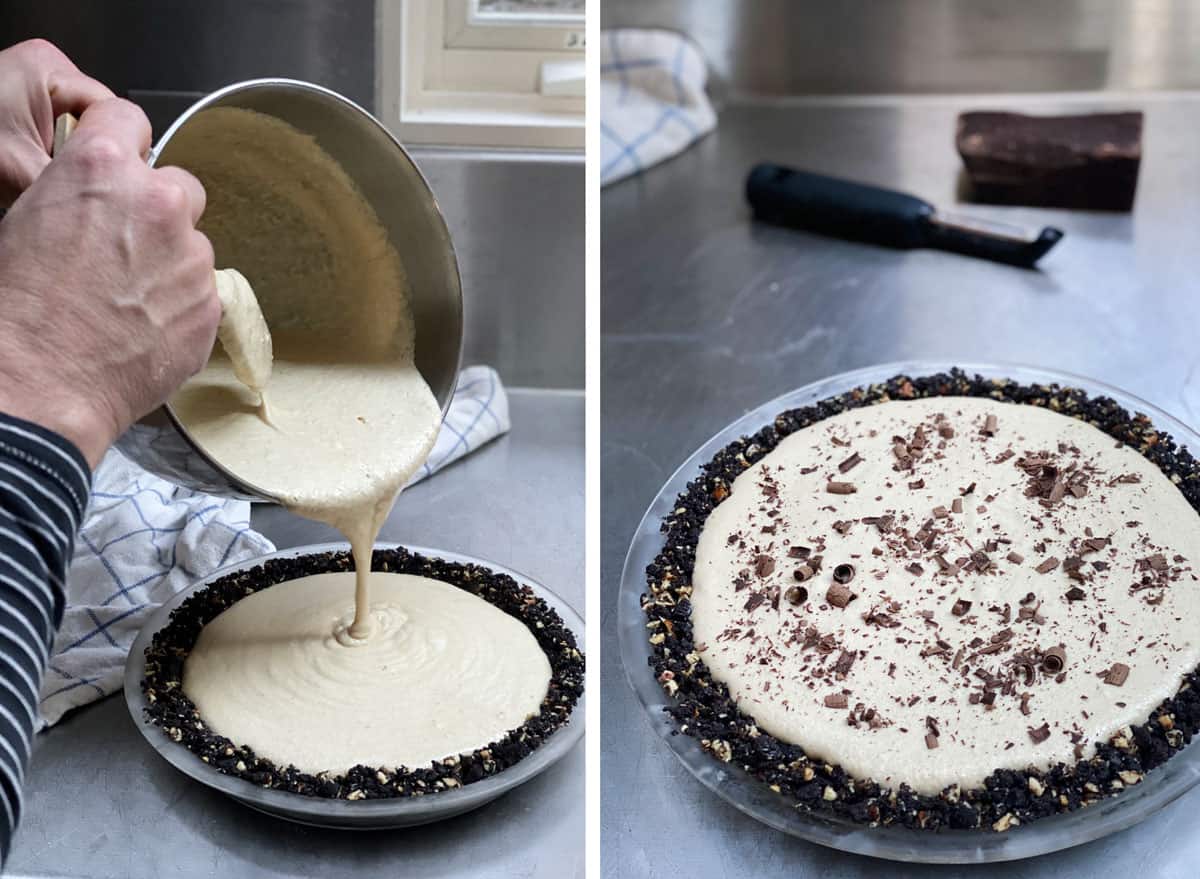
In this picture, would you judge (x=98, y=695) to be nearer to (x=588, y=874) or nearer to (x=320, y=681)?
(x=320, y=681)

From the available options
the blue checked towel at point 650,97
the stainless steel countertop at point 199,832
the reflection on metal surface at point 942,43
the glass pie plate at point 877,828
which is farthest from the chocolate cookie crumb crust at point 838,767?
the reflection on metal surface at point 942,43

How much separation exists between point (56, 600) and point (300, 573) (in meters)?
0.48

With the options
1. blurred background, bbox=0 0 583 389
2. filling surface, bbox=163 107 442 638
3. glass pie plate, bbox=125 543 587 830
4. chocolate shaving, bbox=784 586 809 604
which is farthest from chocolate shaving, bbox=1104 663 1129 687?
blurred background, bbox=0 0 583 389

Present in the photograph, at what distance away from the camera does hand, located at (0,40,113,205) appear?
93 centimetres

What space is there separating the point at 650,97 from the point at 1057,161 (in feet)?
1.80

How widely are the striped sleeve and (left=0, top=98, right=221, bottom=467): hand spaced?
27mm

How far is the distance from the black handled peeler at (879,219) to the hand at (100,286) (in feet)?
3.12

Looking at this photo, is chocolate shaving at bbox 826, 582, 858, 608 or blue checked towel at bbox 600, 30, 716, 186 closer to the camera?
chocolate shaving at bbox 826, 582, 858, 608

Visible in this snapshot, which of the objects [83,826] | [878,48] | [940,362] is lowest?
[83,826]

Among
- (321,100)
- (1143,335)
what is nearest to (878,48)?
(1143,335)

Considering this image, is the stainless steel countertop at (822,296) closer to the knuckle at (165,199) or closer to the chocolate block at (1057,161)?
the chocolate block at (1057,161)

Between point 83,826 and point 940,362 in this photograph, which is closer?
point 83,826

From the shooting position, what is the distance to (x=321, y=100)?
0.94 m

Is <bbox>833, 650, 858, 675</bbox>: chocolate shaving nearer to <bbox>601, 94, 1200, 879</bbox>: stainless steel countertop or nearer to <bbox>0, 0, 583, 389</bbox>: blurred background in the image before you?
<bbox>601, 94, 1200, 879</bbox>: stainless steel countertop
